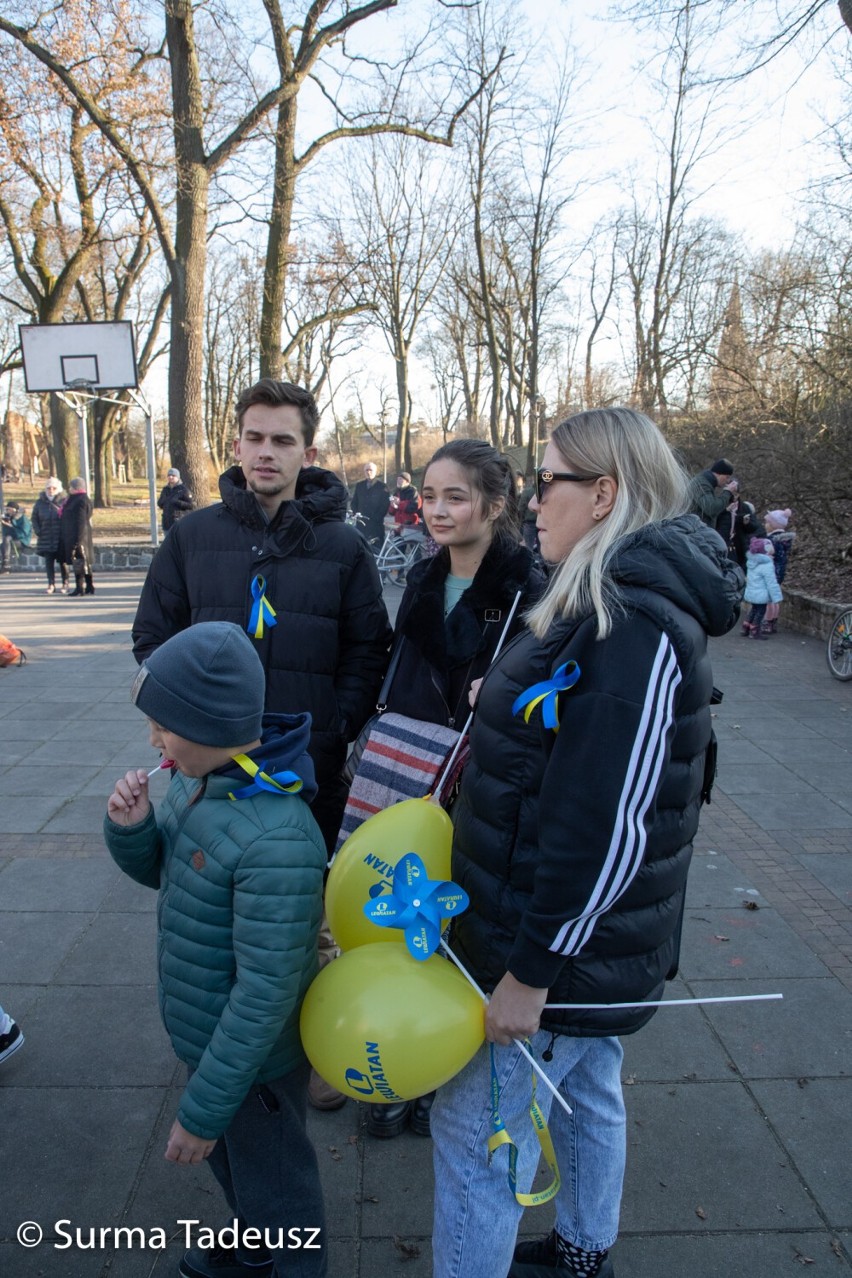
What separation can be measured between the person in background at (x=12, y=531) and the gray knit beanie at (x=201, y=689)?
18.2 meters

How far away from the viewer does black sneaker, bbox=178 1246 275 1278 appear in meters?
2.07

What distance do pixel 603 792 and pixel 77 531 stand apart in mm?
13357

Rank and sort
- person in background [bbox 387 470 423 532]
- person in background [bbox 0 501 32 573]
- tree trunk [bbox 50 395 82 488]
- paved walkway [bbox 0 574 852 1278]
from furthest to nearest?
tree trunk [bbox 50 395 82 488] < person in background [bbox 0 501 32 573] < person in background [bbox 387 470 423 532] < paved walkway [bbox 0 574 852 1278]

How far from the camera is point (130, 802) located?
1878mm

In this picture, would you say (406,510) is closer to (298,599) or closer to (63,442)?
(63,442)

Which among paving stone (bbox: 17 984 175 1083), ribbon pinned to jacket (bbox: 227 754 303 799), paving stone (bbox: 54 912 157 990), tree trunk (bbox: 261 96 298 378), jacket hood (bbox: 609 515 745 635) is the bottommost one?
paving stone (bbox: 54 912 157 990)

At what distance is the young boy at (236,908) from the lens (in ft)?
5.55

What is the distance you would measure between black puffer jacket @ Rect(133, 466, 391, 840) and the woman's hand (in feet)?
3.77

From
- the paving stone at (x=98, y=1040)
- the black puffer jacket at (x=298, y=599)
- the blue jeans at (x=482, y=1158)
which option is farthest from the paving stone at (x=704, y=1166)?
the paving stone at (x=98, y=1040)

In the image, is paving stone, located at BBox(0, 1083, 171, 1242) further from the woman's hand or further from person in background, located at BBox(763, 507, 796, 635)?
person in background, located at BBox(763, 507, 796, 635)

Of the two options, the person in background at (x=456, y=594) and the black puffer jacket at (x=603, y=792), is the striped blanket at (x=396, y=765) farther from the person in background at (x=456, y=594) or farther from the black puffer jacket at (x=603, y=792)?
the black puffer jacket at (x=603, y=792)

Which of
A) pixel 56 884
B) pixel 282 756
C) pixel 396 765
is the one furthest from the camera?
pixel 56 884

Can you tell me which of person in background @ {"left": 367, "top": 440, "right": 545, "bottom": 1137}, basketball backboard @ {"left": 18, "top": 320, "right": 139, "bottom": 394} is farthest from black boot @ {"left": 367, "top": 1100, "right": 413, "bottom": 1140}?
basketball backboard @ {"left": 18, "top": 320, "right": 139, "bottom": 394}

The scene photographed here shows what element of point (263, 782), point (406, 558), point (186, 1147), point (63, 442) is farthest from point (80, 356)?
point (186, 1147)
